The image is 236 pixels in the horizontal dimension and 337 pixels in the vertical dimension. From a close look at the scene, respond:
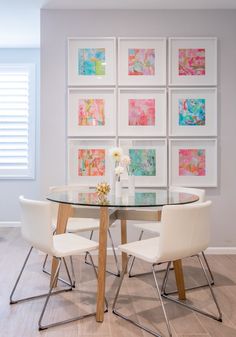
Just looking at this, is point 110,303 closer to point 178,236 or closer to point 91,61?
point 178,236

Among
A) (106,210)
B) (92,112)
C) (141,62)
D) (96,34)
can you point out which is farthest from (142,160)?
(106,210)

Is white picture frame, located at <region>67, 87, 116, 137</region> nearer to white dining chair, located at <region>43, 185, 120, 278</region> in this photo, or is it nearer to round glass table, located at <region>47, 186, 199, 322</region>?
white dining chair, located at <region>43, 185, 120, 278</region>

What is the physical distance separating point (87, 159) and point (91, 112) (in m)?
0.52

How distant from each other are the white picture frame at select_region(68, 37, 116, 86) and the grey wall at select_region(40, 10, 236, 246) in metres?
0.09

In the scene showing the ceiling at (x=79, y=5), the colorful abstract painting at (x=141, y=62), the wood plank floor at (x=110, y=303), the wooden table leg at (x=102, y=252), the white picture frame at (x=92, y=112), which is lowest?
the wood plank floor at (x=110, y=303)

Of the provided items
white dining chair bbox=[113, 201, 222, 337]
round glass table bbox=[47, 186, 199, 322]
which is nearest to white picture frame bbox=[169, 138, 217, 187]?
round glass table bbox=[47, 186, 199, 322]

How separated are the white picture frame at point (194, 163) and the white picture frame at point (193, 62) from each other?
2.20ft

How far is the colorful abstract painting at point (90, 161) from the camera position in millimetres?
4059

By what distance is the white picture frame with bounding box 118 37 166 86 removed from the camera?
4039 millimetres

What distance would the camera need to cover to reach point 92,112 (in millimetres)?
4047

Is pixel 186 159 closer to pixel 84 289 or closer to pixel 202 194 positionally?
pixel 202 194

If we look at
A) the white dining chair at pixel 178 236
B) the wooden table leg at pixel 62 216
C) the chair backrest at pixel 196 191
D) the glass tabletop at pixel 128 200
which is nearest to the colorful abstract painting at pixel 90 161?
the chair backrest at pixel 196 191

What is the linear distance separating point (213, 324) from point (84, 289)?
1.09 metres

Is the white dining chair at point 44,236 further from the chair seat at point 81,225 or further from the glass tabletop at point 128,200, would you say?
the chair seat at point 81,225
